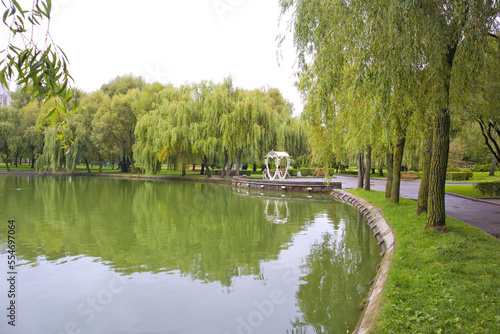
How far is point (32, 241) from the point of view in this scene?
9.48 metres

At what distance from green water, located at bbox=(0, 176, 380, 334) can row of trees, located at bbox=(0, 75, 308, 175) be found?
16.9 meters

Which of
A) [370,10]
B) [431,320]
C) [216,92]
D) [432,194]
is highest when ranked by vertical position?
[216,92]

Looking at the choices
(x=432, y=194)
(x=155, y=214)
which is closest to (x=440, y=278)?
(x=432, y=194)

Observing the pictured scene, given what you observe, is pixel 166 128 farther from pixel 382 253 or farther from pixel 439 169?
pixel 439 169

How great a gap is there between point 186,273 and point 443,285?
4483mm

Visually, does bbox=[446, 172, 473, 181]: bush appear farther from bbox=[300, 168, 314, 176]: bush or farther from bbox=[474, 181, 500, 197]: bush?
bbox=[300, 168, 314, 176]: bush

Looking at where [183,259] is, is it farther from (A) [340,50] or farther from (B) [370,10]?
(B) [370,10]

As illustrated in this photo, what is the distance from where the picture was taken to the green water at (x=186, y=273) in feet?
16.8

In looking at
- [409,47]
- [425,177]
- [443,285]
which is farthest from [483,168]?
[443,285]

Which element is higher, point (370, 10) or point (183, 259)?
point (370, 10)

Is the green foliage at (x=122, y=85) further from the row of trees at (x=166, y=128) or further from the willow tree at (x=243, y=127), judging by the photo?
the willow tree at (x=243, y=127)

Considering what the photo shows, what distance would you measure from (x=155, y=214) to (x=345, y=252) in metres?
8.44

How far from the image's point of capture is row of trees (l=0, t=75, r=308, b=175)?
98.2 ft

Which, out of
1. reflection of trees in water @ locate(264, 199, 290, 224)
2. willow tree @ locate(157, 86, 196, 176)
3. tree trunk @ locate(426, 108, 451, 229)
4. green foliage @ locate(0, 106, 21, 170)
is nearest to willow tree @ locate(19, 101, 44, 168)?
green foliage @ locate(0, 106, 21, 170)
